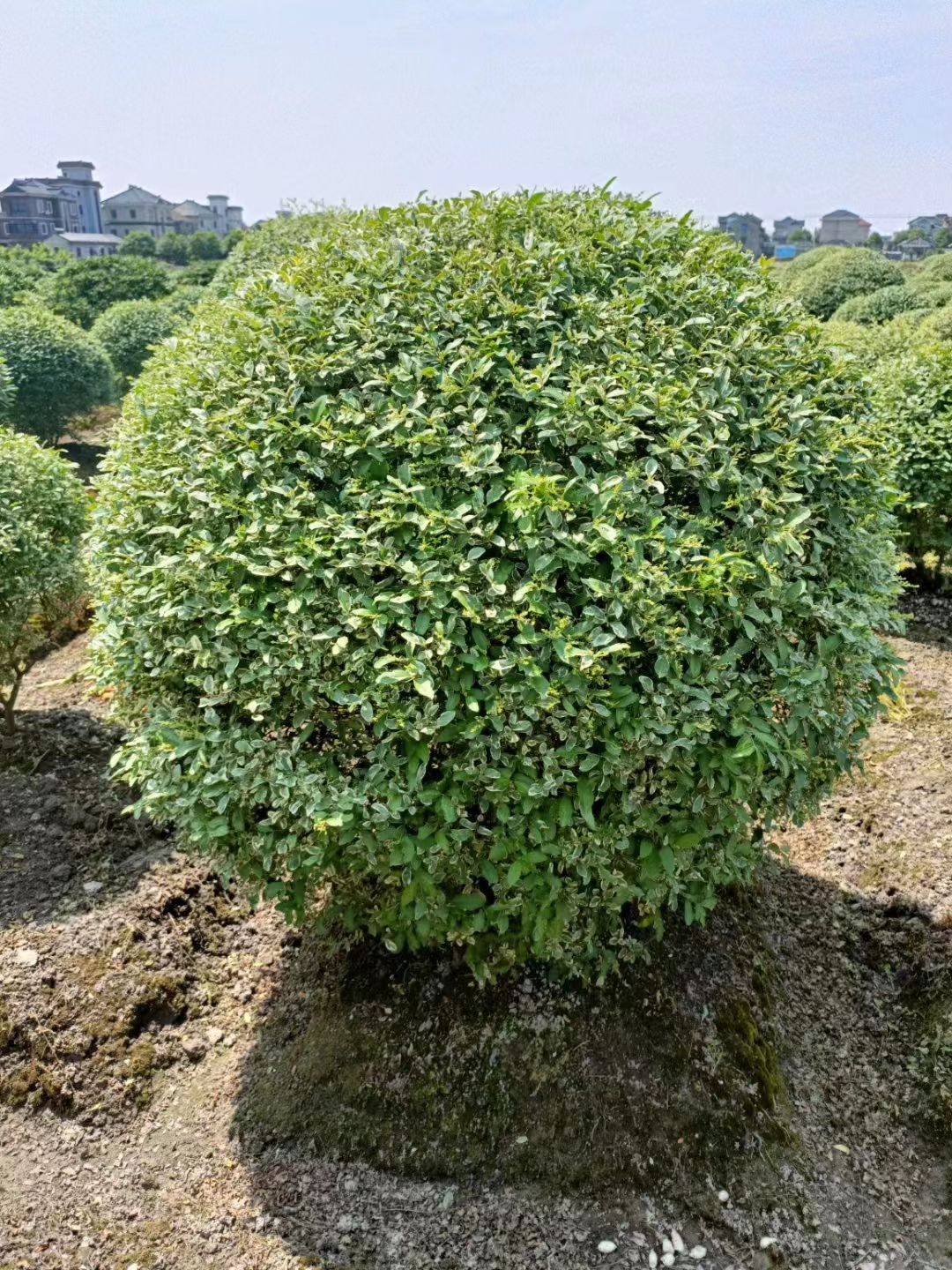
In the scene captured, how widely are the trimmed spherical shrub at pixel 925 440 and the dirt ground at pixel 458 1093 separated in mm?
Result: 4590

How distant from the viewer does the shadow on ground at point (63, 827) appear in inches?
175

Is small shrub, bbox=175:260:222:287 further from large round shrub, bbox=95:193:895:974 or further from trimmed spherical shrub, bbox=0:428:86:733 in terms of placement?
large round shrub, bbox=95:193:895:974

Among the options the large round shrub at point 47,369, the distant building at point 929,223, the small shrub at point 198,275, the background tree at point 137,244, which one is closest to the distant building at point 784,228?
the distant building at point 929,223

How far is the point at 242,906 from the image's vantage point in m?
4.55

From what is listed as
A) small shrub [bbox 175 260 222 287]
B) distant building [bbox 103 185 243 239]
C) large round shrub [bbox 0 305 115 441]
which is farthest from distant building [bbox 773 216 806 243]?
large round shrub [bbox 0 305 115 441]

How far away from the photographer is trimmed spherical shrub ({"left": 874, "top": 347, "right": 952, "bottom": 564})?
8.02 metres

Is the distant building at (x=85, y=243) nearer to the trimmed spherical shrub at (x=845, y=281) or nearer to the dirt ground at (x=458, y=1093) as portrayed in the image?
the trimmed spherical shrub at (x=845, y=281)

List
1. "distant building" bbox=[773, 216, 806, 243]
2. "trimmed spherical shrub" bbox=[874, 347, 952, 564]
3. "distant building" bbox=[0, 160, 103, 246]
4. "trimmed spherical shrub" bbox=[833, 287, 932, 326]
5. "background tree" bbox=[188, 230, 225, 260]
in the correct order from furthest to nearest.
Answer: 1. "distant building" bbox=[773, 216, 806, 243]
2. "distant building" bbox=[0, 160, 103, 246]
3. "background tree" bbox=[188, 230, 225, 260]
4. "trimmed spherical shrub" bbox=[833, 287, 932, 326]
5. "trimmed spherical shrub" bbox=[874, 347, 952, 564]

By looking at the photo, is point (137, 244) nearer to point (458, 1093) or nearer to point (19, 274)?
point (19, 274)

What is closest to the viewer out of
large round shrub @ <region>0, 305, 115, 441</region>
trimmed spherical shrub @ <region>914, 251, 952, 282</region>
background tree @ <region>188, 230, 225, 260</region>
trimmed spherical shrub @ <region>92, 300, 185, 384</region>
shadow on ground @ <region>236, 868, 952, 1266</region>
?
shadow on ground @ <region>236, 868, 952, 1266</region>

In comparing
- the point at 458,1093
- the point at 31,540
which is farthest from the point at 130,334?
the point at 458,1093

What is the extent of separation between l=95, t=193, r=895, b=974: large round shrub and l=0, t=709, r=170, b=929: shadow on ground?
4.37 ft

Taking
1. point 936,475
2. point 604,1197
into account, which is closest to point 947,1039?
point 604,1197

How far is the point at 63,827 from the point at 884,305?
58.7ft
